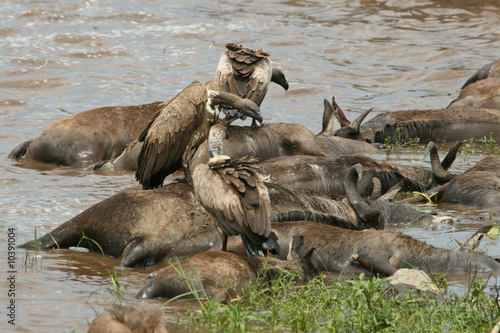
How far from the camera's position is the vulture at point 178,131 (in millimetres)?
6918

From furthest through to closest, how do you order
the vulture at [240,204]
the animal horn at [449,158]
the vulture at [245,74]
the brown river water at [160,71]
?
the vulture at [245,74] < the animal horn at [449,158] < the brown river water at [160,71] < the vulture at [240,204]

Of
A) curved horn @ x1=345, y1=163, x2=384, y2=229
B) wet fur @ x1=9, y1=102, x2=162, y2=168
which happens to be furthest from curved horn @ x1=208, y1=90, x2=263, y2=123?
→ wet fur @ x1=9, y1=102, x2=162, y2=168

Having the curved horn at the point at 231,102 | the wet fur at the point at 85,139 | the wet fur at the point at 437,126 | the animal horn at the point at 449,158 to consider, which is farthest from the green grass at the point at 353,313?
the wet fur at the point at 437,126

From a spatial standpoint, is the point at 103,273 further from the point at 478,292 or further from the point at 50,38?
the point at 50,38

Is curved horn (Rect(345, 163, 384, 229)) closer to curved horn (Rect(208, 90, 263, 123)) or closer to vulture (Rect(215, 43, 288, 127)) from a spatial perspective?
curved horn (Rect(208, 90, 263, 123))

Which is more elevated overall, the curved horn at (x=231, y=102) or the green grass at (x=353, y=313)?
the curved horn at (x=231, y=102)

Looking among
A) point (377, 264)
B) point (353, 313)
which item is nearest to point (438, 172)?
point (377, 264)

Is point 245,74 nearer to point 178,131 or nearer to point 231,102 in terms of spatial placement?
point 231,102

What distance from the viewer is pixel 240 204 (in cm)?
545

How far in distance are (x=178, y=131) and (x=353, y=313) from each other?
3.10 metres

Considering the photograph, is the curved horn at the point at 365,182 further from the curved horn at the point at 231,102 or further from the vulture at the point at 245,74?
the vulture at the point at 245,74

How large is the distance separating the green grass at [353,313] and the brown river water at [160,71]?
43 centimetres

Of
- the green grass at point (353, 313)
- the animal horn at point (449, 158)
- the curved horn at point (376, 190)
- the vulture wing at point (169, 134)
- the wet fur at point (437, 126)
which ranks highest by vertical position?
the vulture wing at point (169, 134)

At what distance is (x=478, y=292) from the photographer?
4.27 metres
